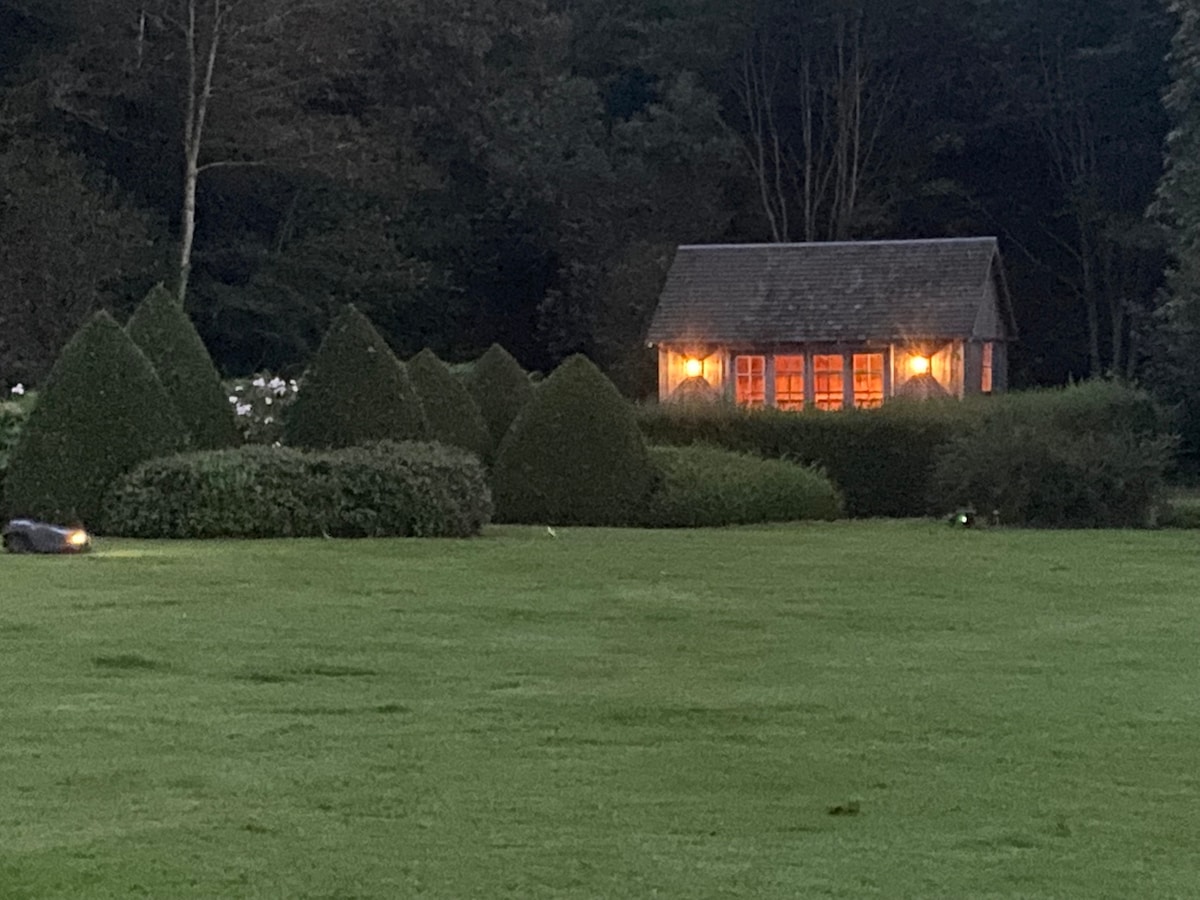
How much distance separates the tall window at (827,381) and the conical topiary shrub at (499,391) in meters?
11.1

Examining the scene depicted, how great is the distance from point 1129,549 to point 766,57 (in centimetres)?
3157

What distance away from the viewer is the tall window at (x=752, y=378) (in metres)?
36.2

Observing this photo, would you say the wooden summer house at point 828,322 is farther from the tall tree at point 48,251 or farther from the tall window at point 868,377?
the tall tree at point 48,251

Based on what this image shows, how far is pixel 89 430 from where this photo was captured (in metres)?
18.7

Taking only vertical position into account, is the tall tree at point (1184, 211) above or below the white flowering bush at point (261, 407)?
above

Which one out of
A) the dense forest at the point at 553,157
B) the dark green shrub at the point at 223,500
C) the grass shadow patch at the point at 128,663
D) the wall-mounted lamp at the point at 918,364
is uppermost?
the dense forest at the point at 553,157

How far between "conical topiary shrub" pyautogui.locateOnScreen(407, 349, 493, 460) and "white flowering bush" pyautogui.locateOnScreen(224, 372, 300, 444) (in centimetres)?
140

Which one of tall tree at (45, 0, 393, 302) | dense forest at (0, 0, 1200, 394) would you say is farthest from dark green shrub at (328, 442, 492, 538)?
tall tree at (45, 0, 393, 302)

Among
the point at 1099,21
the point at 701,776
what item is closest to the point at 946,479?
the point at 701,776

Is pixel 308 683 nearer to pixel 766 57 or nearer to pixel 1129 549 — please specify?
pixel 1129 549

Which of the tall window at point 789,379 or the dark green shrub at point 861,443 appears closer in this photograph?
the dark green shrub at point 861,443

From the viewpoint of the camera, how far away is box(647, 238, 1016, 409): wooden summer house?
116 feet

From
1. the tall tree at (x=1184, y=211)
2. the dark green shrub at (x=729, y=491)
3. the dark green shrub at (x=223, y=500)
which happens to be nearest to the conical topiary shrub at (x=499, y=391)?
the dark green shrub at (x=729, y=491)

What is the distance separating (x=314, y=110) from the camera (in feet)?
137
